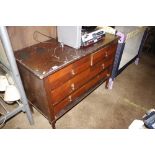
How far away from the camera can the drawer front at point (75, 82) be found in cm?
136

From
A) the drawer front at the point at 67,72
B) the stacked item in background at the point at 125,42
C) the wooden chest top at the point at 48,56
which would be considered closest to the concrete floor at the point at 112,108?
the stacked item in background at the point at 125,42

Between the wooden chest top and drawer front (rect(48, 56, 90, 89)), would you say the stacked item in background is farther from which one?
drawer front (rect(48, 56, 90, 89))

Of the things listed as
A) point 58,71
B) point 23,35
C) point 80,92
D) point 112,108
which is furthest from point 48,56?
point 112,108

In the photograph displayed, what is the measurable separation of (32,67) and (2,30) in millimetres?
346

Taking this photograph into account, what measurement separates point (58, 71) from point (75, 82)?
33 centimetres

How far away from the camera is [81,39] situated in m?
1.43

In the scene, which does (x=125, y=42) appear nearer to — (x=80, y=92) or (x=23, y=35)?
(x=80, y=92)

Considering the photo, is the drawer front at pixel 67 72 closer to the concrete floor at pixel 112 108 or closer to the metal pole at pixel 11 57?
the metal pole at pixel 11 57

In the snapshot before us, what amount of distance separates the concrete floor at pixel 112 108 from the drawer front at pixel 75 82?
0.41m

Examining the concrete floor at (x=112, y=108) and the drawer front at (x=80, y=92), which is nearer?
the drawer front at (x=80, y=92)

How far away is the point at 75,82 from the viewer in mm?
1508

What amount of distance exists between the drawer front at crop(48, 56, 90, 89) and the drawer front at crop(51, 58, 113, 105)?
6 cm

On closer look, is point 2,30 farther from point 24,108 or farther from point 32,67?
point 24,108
